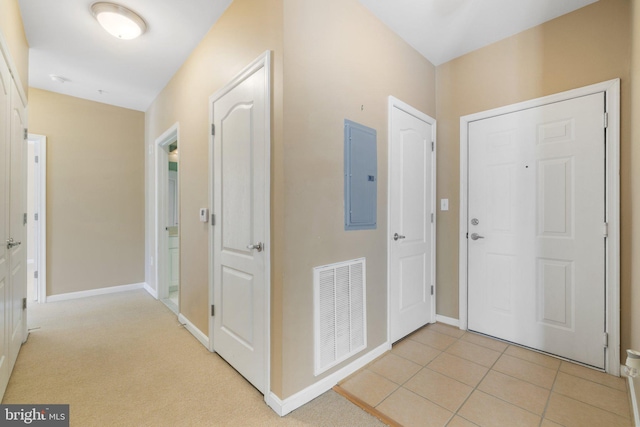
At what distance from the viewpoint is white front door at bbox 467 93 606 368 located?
81.6 inches

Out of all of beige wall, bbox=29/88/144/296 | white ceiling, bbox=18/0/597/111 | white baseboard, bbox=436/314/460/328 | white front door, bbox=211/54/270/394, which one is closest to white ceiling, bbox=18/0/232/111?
white ceiling, bbox=18/0/597/111

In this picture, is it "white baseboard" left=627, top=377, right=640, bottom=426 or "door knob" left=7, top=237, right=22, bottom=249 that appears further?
"door knob" left=7, top=237, right=22, bottom=249

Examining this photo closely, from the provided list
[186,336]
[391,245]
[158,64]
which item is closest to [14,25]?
[158,64]

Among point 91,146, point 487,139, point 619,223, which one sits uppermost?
point 91,146

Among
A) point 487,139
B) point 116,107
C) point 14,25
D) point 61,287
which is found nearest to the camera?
point 14,25

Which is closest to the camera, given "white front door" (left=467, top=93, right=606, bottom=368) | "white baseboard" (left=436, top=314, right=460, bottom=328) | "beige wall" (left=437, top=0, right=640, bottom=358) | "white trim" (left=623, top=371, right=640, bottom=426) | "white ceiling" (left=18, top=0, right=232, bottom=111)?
"white trim" (left=623, top=371, right=640, bottom=426)

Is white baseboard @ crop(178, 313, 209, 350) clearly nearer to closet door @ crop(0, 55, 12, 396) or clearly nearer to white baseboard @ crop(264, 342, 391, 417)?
white baseboard @ crop(264, 342, 391, 417)

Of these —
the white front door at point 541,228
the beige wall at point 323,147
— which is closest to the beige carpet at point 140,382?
the beige wall at point 323,147

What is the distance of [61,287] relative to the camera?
12.2 feet

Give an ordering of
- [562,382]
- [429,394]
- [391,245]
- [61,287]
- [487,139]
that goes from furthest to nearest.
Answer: [61,287], [487,139], [391,245], [562,382], [429,394]

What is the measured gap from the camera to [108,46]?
268cm

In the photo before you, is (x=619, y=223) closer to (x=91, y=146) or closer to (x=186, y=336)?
(x=186, y=336)

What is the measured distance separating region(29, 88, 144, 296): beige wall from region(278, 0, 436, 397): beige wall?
12.1 ft

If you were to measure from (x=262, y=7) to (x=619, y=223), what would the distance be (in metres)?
2.85
